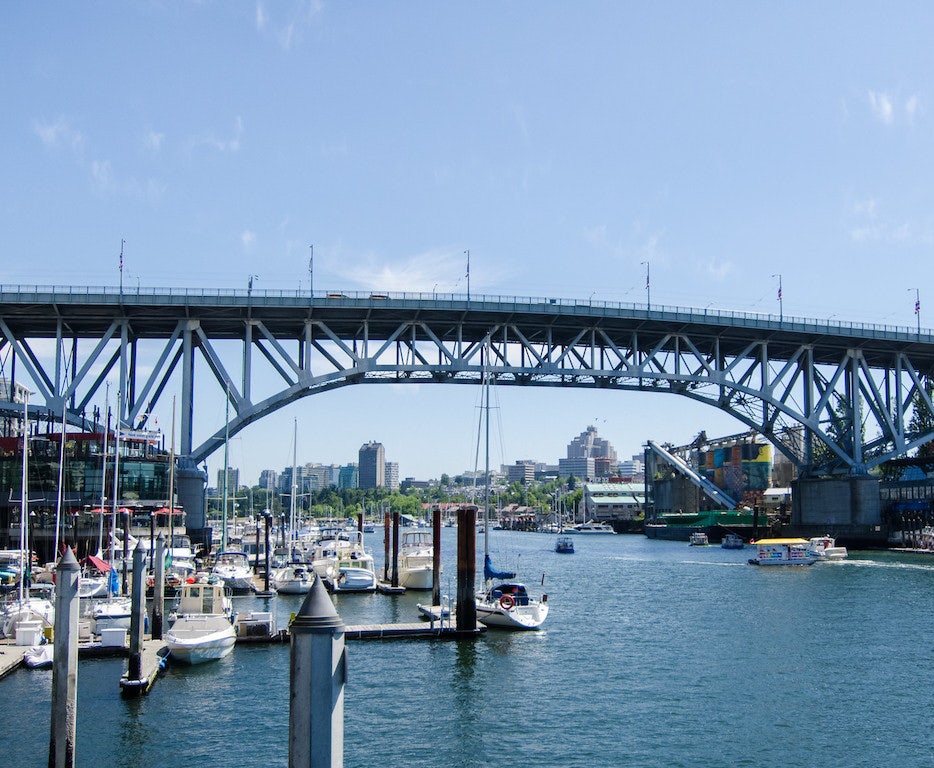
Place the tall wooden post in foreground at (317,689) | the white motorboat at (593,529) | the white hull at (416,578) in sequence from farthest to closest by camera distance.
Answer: the white motorboat at (593,529)
the white hull at (416,578)
the tall wooden post in foreground at (317,689)

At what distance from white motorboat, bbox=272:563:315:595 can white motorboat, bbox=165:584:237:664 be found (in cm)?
1707

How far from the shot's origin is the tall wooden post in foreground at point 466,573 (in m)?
39.2

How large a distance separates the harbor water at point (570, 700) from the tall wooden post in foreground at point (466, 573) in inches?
40.1

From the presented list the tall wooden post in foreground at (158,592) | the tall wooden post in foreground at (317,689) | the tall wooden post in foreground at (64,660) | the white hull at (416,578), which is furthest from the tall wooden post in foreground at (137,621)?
the white hull at (416,578)

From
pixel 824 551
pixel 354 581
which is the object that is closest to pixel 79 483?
pixel 354 581

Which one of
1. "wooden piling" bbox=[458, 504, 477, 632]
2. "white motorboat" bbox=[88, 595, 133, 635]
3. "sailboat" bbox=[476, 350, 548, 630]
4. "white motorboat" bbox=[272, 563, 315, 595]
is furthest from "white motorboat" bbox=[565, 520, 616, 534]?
"white motorboat" bbox=[88, 595, 133, 635]

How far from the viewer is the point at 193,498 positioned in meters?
75.8

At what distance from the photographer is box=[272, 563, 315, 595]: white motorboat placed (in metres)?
57.7

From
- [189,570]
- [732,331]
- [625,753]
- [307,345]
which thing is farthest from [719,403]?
[625,753]

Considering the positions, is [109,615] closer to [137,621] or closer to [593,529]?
[137,621]

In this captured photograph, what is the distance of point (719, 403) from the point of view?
3556 inches

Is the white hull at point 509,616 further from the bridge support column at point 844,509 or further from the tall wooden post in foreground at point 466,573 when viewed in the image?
the bridge support column at point 844,509

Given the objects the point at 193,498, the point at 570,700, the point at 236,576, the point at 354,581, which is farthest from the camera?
the point at 193,498

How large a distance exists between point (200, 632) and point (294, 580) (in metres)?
23.3
